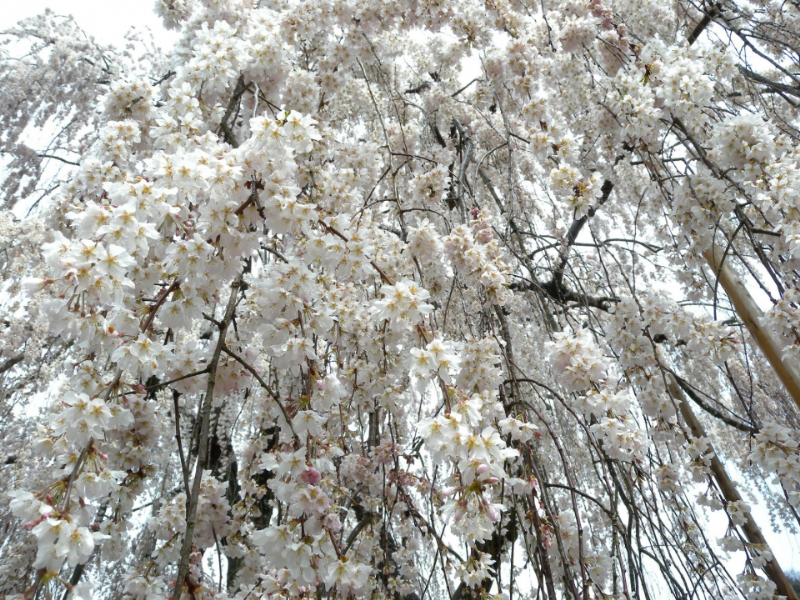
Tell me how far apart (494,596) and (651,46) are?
2.30 metres

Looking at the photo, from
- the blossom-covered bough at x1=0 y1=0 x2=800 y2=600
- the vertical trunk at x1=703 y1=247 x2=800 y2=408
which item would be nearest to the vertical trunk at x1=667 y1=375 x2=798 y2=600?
the blossom-covered bough at x1=0 y1=0 x2=800 y2=600

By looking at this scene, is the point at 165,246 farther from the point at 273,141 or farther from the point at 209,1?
the point at 209,1

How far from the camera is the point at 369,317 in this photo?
1970 mm

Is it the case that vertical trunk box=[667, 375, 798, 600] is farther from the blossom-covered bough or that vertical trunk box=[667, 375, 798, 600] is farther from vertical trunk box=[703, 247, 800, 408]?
vertical trunk box=[703, 247, 800, 408]

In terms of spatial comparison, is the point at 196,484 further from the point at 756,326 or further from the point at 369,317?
the point at 756,326

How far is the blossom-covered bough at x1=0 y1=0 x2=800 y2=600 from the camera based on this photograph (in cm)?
121

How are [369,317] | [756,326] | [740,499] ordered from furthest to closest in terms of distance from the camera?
[756,326], [740,499], [369,317]

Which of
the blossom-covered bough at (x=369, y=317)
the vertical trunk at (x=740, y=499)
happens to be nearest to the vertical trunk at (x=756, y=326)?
the blossom-covered bough at (x=369, y=317)

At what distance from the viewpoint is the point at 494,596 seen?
4.70 feet

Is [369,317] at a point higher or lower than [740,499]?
higher

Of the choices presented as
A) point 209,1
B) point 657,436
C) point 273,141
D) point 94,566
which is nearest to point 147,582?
point 273,141

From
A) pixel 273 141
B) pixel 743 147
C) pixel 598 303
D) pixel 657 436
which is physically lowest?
pixel 598 303

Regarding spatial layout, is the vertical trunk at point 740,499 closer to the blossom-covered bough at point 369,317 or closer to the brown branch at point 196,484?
the blossom-covered bough at point 369,317

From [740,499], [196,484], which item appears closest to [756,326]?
[740,499]
